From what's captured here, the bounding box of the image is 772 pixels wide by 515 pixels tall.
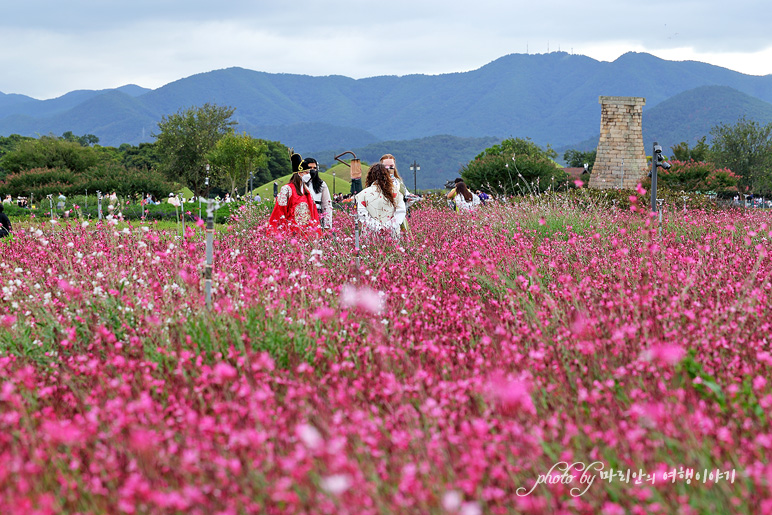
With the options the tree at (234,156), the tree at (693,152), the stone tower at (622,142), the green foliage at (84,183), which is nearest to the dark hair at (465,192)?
the green foliage at (84,183)

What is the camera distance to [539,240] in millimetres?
8133

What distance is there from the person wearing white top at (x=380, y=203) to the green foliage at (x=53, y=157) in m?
33.9

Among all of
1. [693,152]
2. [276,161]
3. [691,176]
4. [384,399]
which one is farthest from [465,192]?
[276,161]

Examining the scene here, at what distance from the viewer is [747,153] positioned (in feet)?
187

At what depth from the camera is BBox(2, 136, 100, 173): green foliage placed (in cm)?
3781

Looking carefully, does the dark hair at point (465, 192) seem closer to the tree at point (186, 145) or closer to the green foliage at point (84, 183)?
the green foliage at point (84, 183)

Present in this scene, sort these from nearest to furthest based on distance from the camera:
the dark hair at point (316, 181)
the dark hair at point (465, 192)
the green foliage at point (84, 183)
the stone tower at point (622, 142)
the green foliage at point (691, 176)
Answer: the dark hair at point (316, 181), the dark hair at point (465, 192), the green foliage at point (84, 183), the green foliage at point (691, 176), the stone tower at point (622, 142)

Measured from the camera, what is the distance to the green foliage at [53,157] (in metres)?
37.8

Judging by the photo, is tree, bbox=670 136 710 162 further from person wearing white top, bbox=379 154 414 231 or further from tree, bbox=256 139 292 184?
person wearing white top, bbox=379 154 414 231

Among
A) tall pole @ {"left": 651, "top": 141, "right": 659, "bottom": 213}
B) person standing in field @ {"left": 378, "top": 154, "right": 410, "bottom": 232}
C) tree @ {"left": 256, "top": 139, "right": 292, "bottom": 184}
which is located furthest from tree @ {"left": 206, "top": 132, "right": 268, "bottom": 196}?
person standing in field @ {"left": 378, "top": 154, "right": 410, "bottom": 232}

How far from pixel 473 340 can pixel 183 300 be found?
6.94 feet

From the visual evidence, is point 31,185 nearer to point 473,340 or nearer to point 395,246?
point 395,246

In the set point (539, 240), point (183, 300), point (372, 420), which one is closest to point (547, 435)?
point (372, 420)

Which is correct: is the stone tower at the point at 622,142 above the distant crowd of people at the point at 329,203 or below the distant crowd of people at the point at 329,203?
above
